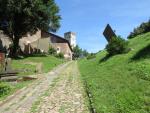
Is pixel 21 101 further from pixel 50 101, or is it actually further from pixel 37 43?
pixel 37 43

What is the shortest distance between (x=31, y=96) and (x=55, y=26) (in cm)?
4389

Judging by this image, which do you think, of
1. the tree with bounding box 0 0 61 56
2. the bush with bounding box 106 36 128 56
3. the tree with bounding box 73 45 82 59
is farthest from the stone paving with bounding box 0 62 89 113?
the tree with bounding box 73 45 82 59

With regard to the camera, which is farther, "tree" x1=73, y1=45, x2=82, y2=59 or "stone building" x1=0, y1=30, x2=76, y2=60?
"tree" x1=73, y1=45, x2=82, y2=59

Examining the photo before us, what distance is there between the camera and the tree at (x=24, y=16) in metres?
50.5

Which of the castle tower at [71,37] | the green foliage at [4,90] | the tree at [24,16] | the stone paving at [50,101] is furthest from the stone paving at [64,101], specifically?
the castle tower at [71,37]

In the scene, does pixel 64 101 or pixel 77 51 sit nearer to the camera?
pixel 64 101

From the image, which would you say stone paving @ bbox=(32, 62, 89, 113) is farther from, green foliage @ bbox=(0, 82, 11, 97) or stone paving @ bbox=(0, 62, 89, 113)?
green foliage @ bbox=(0, 82, 11, 97)

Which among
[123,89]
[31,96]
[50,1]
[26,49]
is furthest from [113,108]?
[26,49]

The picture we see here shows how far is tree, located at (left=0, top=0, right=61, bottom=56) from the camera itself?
50469mm

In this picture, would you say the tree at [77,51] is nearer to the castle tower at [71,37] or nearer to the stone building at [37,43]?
the castle tower at [71,37]

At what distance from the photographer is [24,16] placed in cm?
5281

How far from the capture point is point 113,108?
12086 mm

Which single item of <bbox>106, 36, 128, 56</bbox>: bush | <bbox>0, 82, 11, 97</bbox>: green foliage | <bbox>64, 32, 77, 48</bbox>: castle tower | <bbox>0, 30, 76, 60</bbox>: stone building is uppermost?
<bbox>64, 32, 77, 48</bbox>: castle tower

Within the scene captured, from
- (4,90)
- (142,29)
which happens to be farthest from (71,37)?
(4,90)
